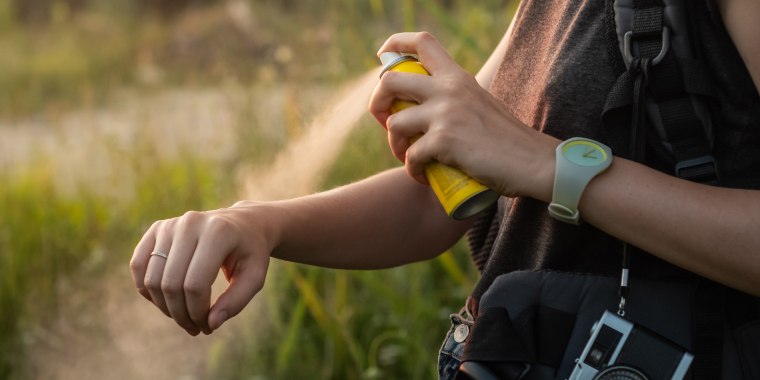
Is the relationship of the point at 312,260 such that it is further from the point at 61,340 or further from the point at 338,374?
the point at 61,340

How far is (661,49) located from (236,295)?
0.60m

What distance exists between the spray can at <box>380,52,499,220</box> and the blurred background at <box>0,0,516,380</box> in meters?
0.56

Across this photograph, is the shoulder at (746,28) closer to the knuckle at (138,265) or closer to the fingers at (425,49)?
the fingers at (425,49)

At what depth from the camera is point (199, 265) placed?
120 cm

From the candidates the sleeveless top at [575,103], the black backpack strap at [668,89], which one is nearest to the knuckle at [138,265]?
the sleeveless top at [575,103]

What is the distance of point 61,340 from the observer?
145 inches

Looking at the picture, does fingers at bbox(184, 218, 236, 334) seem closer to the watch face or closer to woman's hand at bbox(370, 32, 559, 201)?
woman's hand at bbox(370, 32, 559, 201)

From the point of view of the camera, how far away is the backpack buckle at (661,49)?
1.17 m

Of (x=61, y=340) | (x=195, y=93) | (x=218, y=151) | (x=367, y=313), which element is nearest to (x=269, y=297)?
(x=367, y=313)

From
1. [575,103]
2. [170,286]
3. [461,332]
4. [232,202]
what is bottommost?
[232,202]

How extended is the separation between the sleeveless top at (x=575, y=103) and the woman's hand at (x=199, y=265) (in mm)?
344

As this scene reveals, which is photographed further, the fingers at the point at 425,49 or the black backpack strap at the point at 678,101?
the fingers at the point at 425,49

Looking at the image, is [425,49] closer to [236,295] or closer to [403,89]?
[403,89]

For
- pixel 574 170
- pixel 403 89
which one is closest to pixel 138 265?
pixel 403 89
